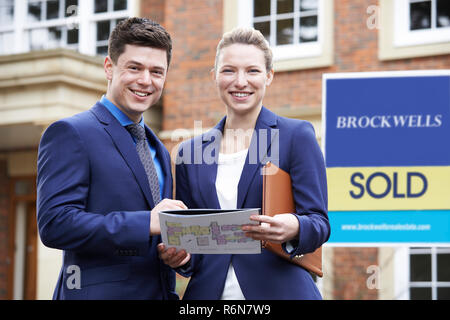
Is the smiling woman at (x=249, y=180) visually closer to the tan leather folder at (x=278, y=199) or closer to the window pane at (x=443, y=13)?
the tan leather folder at (x=278, y=199)

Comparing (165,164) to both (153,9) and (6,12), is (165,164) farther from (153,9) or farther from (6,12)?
(6,12)

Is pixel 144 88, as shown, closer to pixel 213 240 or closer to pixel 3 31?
pixel 213 240

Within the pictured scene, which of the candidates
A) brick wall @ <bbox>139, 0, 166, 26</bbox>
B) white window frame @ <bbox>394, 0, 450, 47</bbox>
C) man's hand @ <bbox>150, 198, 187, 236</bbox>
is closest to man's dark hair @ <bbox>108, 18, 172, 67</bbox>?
man's hand @ <bbox>150, 198, 187, 236</bbox>

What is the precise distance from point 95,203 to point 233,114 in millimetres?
717

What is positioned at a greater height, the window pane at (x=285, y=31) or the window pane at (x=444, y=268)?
Answer: the window pane at (x=285, y=31)

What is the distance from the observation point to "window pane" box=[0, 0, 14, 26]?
37.0ft

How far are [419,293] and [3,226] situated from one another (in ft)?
22.0

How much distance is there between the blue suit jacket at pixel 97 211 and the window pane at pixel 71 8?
8.56 m

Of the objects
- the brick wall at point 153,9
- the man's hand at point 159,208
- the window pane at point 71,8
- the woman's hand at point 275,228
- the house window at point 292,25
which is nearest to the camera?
the woman's hand at point 275,228

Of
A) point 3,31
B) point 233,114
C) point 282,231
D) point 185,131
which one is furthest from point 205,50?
point 282,231

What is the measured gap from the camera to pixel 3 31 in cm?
1130

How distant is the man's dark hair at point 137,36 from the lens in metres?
2.79

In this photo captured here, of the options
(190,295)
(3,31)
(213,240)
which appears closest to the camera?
(213,240)

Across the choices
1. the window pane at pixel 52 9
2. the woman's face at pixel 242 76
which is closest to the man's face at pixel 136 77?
the woman's face at pixel 242 76
